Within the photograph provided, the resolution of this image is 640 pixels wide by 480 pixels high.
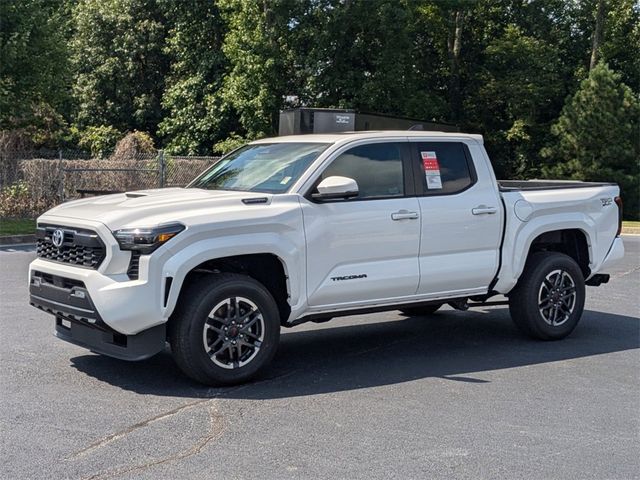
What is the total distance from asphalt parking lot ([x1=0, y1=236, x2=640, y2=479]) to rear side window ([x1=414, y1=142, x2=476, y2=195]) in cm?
150

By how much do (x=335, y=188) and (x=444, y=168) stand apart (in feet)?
4.62

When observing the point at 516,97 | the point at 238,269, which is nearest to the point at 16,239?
the point at 238,269

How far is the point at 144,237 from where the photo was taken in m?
5.89

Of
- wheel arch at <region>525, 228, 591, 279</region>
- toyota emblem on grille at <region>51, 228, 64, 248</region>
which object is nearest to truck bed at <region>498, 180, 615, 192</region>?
wheel arch at <region>525, 228, 591, 279</region>

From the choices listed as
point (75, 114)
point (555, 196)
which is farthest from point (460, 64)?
point (555, 196)

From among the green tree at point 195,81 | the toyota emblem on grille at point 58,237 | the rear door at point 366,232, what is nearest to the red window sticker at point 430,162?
the rear door at point 366,232

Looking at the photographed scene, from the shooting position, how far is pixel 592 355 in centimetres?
768

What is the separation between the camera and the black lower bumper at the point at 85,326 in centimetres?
605

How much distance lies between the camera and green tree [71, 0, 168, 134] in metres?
35.0

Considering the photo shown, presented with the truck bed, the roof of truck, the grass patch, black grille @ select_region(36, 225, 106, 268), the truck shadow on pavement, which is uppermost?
the roof of truck

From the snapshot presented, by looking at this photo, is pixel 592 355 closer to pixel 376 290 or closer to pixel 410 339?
pixel 410 339

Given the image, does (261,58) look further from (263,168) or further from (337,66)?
(263,168)

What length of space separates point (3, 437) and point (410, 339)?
4.26 meters

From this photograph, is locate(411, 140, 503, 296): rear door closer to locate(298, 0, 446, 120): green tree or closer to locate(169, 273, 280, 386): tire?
locate(169, 273, 280, 386): tire
